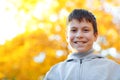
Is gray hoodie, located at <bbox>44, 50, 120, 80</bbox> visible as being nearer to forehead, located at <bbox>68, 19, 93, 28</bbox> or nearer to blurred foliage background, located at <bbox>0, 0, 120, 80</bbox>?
forehead, located at <bbox>68, 19, 93, 28</bbox>

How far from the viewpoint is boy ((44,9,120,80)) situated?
1740 mm

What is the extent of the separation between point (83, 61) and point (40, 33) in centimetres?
157

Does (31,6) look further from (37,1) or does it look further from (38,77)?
(38,77)

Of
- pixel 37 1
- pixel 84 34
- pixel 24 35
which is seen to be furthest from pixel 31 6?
pixel 84 34

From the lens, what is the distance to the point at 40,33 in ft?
10.9

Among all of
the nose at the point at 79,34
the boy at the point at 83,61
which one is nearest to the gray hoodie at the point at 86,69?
the boy at the point at 83,61

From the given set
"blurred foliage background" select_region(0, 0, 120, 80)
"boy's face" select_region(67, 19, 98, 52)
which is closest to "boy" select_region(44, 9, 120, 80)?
"boy's face" select_region(67, 19, 98, 52)

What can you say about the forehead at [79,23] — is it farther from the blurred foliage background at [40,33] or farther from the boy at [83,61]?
the blurred foliage background at [40,33]

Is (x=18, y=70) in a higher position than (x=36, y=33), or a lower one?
lower

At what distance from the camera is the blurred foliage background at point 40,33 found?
328cm

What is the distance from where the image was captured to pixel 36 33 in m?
3.31

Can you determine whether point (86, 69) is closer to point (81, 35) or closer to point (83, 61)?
point (83, 61)

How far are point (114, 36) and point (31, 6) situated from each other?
0.87 metres

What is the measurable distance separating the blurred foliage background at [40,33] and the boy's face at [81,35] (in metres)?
1.51
